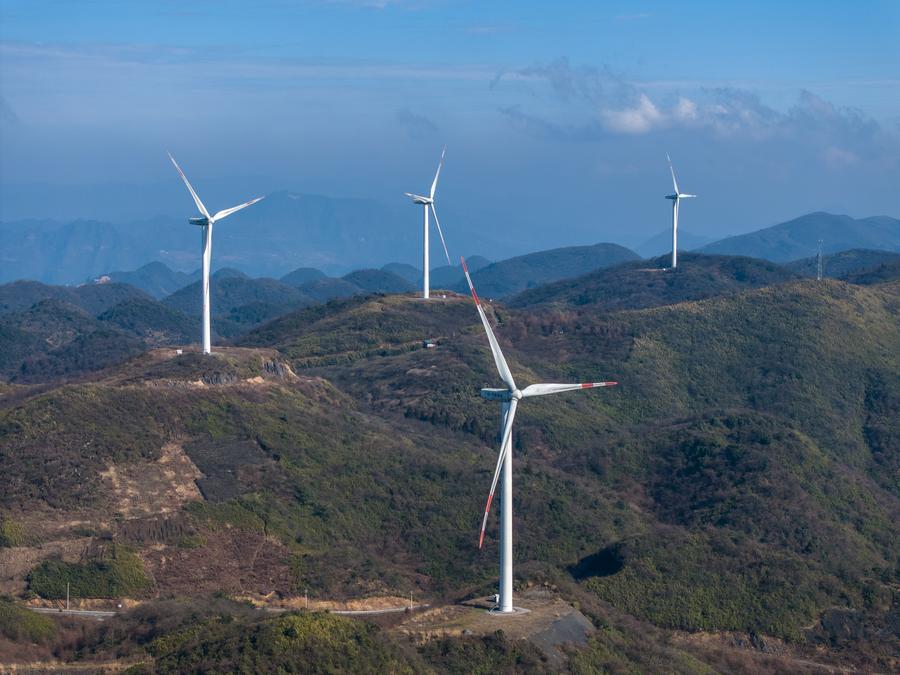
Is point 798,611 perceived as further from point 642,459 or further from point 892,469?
point 892,469

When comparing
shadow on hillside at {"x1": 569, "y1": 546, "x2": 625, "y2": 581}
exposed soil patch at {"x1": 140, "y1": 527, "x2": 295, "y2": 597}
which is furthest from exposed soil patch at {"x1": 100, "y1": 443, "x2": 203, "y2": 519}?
shadow on hillside at {"x1": 569, "y1": 546, "x2": 625, "y2": 581}

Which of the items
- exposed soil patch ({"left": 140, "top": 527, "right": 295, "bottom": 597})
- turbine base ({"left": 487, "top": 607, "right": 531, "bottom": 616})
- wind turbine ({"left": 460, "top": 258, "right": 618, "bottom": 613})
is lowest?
exposed soil patch ({"left": 140, "top": 527, "right": 295, "bottom": 597})

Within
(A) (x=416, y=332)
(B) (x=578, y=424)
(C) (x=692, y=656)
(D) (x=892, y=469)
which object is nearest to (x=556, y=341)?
(A) (x=416, y=332)

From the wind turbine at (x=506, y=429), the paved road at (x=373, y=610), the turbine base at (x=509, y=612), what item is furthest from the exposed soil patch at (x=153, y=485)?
the wind turbine at (x=506, y=429)

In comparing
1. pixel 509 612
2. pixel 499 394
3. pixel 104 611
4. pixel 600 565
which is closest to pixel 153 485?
pixel 104 611

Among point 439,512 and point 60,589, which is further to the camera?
point 439,512

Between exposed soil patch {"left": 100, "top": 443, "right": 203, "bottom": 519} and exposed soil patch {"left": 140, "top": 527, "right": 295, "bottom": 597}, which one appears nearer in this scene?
exposed soil patch {"left": 140, "top": 527, "right": 295, "bottom": 597}

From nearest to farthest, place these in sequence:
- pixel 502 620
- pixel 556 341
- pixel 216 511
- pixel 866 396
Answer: pixel 502 620, pixel 216 511, pixel 866 396, pixel 556 341

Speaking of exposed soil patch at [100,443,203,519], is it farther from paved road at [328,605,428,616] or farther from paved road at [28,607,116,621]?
paved road at [328,605,428,616]

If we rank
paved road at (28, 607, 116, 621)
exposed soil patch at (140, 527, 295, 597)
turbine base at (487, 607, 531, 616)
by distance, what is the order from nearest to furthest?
turbine base at (487, 607, 531, 616), paved road at (28, 607, 116, 621), exposed soil patch at (140, 527, 295, 597)
